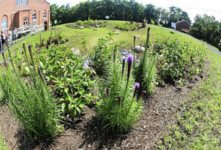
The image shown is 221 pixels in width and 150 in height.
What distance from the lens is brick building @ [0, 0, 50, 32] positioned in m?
23.2

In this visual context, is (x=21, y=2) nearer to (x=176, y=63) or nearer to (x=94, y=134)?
(x=176, y=63)

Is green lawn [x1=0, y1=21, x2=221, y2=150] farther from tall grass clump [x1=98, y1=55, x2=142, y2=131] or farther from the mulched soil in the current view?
tall grass clump [x1=98, y1=55, x2=142, y2=131]

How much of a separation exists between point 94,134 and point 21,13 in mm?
26497

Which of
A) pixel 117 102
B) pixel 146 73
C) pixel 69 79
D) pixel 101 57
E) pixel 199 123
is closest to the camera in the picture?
pixel 117 102

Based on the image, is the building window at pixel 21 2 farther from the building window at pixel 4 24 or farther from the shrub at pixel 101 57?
the shrub at pixel 101 57

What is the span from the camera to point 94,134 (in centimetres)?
358

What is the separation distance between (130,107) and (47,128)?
147cm

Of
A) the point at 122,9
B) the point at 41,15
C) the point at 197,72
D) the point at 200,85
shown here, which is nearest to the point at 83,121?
the point at 200,85

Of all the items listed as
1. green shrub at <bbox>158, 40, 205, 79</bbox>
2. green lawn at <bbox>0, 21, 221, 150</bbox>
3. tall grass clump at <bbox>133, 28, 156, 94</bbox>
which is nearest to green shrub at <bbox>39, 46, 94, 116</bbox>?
tall grass clump at <bbox>133, 28, 156, 94</bbox>

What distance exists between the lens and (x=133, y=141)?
3494mm

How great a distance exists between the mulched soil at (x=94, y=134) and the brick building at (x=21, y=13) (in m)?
21.8

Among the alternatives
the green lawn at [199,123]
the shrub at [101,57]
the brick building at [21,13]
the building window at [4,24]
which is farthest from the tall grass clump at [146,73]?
the building window at [4,24]

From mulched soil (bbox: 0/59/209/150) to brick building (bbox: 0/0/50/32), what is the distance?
2181 centimetres

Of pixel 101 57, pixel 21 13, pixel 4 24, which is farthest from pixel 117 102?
pixel 21 13
